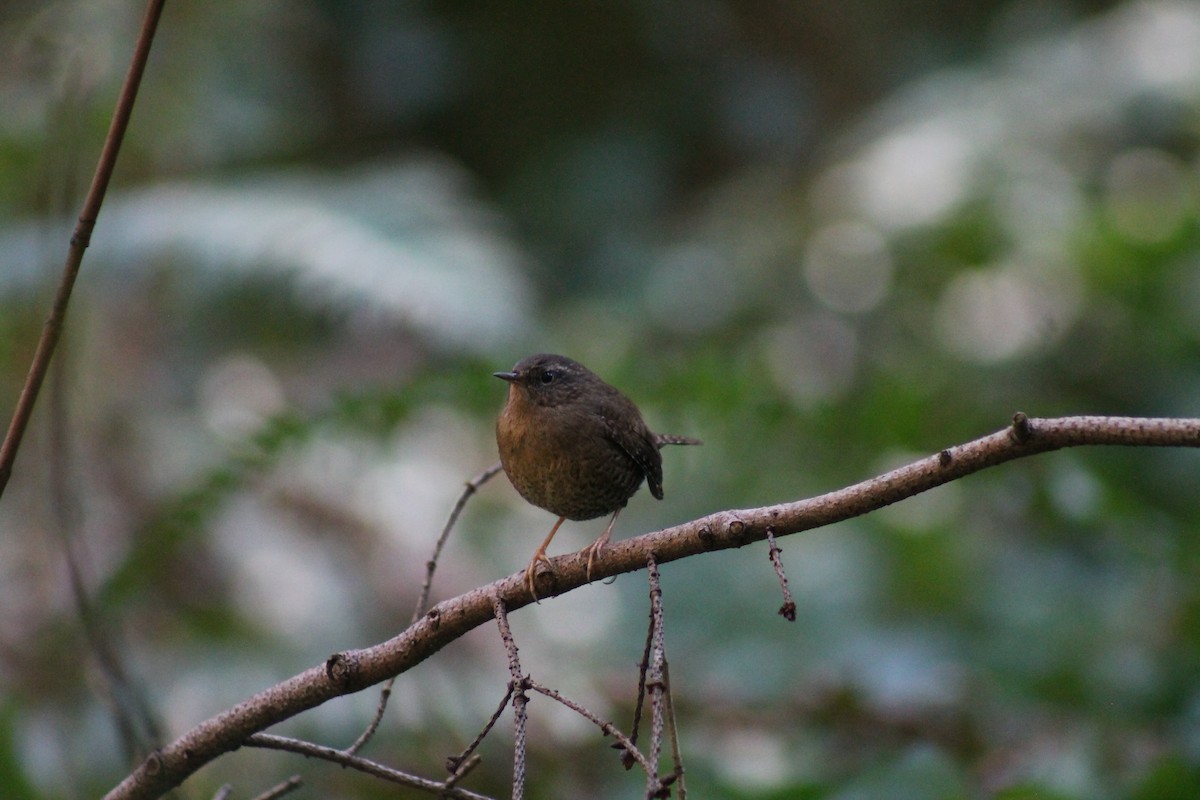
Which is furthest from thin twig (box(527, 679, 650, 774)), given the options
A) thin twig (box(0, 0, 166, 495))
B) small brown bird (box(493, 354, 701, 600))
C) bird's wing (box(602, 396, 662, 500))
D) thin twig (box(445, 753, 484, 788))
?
bird's wing (box(602, 396, 662, 500))

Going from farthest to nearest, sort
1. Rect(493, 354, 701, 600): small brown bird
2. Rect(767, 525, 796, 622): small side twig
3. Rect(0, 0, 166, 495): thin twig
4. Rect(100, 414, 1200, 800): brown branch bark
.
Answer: Rect(493, 354, 701, 600): small brown bird → Rect(100, 414, 1200, 800): brown branch bark → Rect(0, 0, 166, 495): thin twig → Rect(767, 525, 796, 622): small side twig

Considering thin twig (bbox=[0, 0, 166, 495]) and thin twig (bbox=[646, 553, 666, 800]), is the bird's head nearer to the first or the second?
thin twig (bbox=[646, 553, 666, 800])

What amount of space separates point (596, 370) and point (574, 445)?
182 cm

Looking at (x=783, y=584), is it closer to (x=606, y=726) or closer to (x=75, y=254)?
(x=606, y=726)

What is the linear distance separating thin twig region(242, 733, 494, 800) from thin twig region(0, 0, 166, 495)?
57 centimetres

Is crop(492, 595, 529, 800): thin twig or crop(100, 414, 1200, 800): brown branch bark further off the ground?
crop(100, 414, 1200, 800): brown branch bark

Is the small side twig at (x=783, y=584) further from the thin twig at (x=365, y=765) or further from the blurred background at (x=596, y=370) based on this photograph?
the blurred background at (x=596, y=370)

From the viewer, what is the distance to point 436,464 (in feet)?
22.7

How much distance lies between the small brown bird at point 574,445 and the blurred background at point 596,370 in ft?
2.90

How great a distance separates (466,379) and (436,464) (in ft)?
8.05

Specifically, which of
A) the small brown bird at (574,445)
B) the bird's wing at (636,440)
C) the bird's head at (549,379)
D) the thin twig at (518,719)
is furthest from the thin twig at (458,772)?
the bird's head at (549,379)

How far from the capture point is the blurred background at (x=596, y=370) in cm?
430

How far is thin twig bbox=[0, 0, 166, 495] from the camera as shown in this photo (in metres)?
1.69

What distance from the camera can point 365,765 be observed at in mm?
1850
